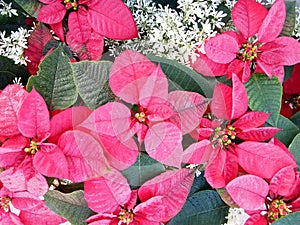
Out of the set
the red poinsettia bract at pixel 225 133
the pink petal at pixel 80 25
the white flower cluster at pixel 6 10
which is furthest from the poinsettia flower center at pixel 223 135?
the white flower cluster at pixel 6 10

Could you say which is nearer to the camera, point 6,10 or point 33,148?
point 33,148

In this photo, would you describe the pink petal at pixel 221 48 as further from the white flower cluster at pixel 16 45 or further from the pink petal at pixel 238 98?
the white flower cluster at pixel 16 45

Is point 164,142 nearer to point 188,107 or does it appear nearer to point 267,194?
point 188,107

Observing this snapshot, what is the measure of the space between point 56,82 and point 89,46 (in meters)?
0.09

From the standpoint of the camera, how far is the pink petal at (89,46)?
614 millimetres

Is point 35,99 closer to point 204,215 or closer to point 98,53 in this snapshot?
point 98,53

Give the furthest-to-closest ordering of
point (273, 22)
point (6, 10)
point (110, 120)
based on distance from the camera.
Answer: point (6, 10), point (273, 22), point (110, 120)

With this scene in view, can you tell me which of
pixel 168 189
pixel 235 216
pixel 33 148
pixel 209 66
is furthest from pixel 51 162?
pixel 235 216

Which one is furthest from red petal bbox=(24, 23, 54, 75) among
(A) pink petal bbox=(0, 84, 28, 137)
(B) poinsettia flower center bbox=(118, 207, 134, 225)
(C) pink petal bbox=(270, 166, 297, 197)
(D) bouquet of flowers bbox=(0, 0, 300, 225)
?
(C) pink petal bbox=(270, 166, 297, 197)

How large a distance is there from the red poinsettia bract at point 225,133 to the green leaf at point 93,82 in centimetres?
11

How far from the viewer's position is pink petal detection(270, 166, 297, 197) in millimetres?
557

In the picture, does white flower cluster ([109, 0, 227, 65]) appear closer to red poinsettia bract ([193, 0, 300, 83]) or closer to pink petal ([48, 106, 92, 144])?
red poinsettia bract ([193, 0, 300, 83])

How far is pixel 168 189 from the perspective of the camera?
0.53 meters

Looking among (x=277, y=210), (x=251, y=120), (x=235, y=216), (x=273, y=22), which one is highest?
(x=273, y=22)
